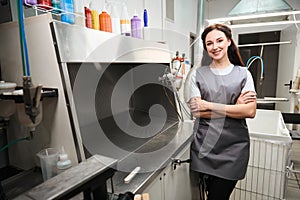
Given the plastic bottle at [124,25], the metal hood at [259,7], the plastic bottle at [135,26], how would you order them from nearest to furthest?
the plastic bottle at [124,25] < the plastic bottle at [135,26] < the metal hood at [259,7]

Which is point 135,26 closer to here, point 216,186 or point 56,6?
point 56,6

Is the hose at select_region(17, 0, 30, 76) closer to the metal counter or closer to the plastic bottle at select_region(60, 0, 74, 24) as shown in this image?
the plastic bottle at select_region(60, 0, 74, 24)

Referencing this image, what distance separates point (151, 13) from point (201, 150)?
1.83m

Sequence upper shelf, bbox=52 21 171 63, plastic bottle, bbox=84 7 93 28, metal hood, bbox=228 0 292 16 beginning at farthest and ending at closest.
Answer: metal hood, bbox=228 0 292 16
plastic bottle, bbox=84 7 93 28
upper shelf, bbox=52 21 171 63

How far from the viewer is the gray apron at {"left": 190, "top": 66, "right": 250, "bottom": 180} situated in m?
1.39

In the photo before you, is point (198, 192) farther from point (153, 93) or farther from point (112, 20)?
point (112, 20)

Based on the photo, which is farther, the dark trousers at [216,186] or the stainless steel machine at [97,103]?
the dark trousers at [216,186]

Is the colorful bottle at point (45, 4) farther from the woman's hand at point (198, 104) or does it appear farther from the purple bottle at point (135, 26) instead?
the woman's hand at point (198, 104)

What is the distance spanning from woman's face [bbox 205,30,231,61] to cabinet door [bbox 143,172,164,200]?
2.91 feet

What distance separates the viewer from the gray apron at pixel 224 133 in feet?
4.56

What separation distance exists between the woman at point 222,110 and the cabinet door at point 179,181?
101 mm

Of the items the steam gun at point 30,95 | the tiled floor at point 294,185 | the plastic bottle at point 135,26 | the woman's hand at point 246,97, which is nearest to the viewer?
the steam gun at point 30,95

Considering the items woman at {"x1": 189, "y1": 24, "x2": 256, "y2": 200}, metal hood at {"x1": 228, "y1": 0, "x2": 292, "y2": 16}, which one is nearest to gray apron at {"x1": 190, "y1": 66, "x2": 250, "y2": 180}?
woman at {"x1": 189, "y1": 24, "x2": 256, "y2": 200}

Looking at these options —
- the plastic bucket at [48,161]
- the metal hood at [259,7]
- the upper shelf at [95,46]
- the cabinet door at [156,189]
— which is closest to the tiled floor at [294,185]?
the cabinet door at [156,189]
